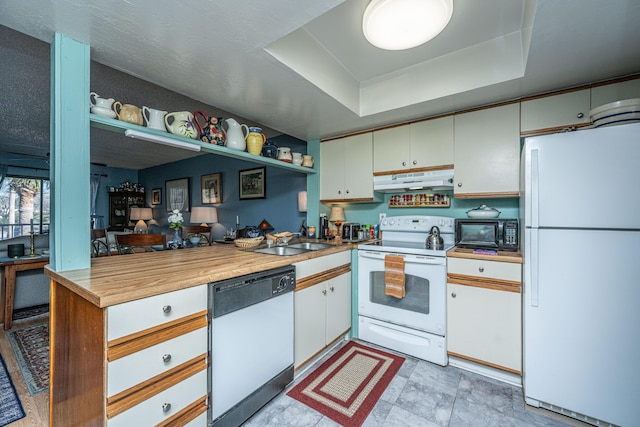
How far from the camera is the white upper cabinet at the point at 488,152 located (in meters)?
2.05

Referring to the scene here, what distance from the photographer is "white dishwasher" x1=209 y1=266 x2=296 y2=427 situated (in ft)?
4.22

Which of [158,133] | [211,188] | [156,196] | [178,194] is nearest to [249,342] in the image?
[158,133]

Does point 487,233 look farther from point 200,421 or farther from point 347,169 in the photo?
point 200,421

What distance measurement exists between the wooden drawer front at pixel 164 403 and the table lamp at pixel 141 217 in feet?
19.5

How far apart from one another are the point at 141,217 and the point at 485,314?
6.80 metres

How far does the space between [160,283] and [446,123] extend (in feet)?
7.91

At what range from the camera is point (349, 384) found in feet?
5.95

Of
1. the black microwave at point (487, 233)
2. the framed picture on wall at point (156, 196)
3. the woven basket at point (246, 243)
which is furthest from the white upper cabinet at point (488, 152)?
the framed picture on wall at point (156, 196)

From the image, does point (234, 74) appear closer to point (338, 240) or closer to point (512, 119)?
point (338, 240)

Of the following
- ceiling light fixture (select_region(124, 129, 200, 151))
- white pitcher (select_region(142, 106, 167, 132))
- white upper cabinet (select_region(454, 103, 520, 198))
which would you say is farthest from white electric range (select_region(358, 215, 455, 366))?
white pitcher (select_region(142, 106, 167, 132))

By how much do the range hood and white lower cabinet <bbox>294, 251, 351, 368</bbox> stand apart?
81 cm

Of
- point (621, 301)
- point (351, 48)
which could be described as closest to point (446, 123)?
point (351, 48)

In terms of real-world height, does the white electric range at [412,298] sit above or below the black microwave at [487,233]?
below

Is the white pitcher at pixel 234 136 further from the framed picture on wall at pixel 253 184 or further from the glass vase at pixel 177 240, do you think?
the framed picture on wall at pixel 253 184
